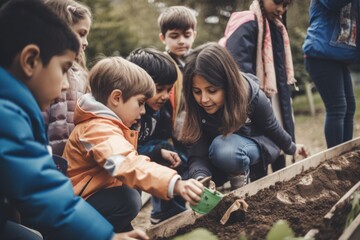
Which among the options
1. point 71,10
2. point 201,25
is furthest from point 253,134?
point 201,25

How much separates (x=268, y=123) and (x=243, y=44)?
2.57 ft

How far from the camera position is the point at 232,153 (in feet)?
10.8

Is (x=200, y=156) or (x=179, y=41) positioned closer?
(x=200, y=156)

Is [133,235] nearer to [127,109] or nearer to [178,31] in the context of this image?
[127,109]

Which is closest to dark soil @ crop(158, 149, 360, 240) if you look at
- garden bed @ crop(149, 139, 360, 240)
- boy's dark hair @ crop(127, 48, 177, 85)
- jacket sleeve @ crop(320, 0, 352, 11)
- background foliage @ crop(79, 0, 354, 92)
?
garden bed @ crop(149, 139, 360, 240)

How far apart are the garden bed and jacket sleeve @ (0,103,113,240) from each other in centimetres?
76

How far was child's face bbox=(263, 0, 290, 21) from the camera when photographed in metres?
4.01

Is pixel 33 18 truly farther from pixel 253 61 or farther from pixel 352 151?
pixel 352 151

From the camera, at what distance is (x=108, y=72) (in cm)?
270

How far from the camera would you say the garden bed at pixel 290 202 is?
2.43m

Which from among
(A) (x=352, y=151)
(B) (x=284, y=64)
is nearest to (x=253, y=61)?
(B) (x=284, y=64)

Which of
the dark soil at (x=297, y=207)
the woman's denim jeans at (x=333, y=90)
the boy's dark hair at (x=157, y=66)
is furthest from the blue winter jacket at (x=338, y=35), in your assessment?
the boy's dark hair at (x=157, y=66)

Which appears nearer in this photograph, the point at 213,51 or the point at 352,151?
the point at 213,51

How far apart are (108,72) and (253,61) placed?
184cm
